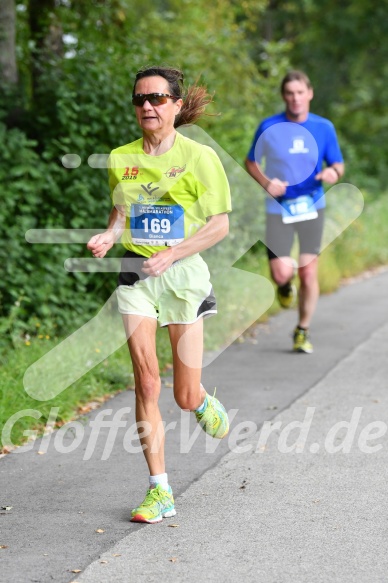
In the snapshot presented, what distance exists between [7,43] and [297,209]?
3.54 metres

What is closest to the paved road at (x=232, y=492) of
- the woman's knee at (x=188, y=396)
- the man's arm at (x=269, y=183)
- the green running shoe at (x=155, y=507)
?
the green running shoe at (x=155, y=507)

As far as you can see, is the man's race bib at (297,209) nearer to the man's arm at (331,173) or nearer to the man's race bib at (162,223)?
the man's arm at (331,173)

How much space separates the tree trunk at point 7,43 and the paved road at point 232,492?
3.95m

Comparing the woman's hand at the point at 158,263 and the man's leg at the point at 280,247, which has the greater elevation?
the woman's hand at the point at 158,263

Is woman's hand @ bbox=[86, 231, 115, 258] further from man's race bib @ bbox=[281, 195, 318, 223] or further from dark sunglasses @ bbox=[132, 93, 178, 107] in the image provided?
man's race bib @ bbox=[281, 195, 318, 223]

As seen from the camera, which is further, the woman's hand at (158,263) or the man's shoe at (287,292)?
the man's shoe at (287,292)

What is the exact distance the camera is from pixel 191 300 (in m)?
5.50

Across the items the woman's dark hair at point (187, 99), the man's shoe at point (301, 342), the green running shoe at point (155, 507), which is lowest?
the man's shoe at point (301, 342)

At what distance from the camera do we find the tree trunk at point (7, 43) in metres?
11.2

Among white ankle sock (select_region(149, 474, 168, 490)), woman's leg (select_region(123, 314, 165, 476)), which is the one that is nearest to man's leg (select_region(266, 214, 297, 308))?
woman's leg (select_region(123, 314, 165, 476))

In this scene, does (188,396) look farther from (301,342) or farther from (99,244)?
(301,342)

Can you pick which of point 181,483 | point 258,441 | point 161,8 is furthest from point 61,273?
point 161,8

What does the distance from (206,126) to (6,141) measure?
4049 millimetres

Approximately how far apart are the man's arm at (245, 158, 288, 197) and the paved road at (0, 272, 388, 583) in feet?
4.88
